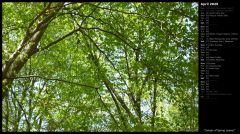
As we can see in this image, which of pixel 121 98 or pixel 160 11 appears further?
pixel 121 98

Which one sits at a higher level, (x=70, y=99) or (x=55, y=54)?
(x=55, y=54)

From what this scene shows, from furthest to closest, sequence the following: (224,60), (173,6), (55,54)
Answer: (55,54) < (173,6) < (224,60)

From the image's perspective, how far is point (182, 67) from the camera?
9.66 meters

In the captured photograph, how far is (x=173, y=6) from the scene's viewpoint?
31.3ft

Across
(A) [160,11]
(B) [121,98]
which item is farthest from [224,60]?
(B) [121,98]

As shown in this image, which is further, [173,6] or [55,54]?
[55,54]

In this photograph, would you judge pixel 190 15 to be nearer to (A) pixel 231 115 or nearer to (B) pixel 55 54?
→ (A) pixel 231 115

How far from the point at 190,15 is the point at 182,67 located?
4.90ft

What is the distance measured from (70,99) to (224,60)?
7.66 m

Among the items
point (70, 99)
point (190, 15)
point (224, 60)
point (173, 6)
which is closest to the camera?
point (224, 60)

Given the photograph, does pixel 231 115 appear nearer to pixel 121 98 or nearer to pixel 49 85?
pixel 121 98

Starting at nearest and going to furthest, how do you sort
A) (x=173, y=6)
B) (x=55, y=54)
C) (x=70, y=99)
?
(x=173, y=6) → (x=70, y=99) → (x=55, y=54)

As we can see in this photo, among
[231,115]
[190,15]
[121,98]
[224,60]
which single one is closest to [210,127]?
[231,115]

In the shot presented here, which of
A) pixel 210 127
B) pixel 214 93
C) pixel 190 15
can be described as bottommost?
pixel 210 127
